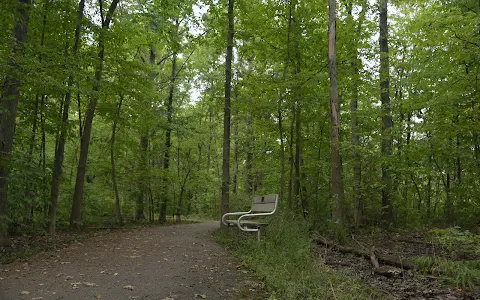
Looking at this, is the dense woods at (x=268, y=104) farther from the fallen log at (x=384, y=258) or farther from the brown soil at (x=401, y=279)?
the brown soil at (x=401, y=279)

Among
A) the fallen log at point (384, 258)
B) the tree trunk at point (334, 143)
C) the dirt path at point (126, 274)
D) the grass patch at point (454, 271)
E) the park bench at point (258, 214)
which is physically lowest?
the dirt path at point (126, 274)

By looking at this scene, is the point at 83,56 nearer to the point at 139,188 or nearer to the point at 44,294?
the point at 44,294

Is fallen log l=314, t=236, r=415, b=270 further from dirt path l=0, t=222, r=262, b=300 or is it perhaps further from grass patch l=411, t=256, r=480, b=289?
dirt path l=0, t=222, r=262, b=300

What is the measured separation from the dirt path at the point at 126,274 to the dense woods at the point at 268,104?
6.65 ft

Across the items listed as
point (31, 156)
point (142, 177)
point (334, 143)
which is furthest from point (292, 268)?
point (142, 177)

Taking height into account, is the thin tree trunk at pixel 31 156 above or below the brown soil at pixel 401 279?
above

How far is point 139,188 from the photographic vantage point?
570 inches

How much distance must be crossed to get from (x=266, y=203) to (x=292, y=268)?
9.60 ft

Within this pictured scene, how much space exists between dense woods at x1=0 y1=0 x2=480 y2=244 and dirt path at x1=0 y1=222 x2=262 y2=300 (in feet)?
6.65

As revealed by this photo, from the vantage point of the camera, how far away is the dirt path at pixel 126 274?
4234 millimetres

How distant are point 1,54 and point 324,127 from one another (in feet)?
31.7

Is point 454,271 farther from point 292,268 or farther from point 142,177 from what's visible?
point 142,177

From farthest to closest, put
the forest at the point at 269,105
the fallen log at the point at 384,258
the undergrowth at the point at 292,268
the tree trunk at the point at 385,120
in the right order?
the tree trunk at the point at 385,120, the forest at the point at 269,105, the fallen log at the point at 384,258, the undergrowth at the point at 292,268

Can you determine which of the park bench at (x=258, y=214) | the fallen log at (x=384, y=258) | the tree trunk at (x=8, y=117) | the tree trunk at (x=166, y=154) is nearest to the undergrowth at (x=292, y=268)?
the park bench at (x=258, y=214)
